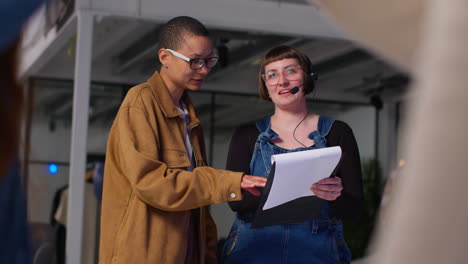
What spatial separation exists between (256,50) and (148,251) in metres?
7.76

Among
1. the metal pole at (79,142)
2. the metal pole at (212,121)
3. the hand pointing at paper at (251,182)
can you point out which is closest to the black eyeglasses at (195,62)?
the hand pointing at paper at (251,182)

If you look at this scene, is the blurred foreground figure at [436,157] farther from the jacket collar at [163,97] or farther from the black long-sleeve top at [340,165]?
the black long-sleeve top at [340,165]

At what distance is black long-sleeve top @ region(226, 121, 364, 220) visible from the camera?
234cm

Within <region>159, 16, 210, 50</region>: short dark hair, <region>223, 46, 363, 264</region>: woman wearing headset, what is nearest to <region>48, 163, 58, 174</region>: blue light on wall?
<region>223, 46, 363, 264</region>: woman wearing headset

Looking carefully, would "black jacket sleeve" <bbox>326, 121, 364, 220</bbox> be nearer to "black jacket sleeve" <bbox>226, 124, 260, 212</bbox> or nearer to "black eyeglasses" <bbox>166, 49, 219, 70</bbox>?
"black jacket sleeve" <bbox>226, 124, 260, 212</bbox>

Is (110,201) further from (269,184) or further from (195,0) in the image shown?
(195,0)

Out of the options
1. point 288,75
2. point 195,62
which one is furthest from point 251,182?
point 288,75

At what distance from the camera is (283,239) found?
2332 mm

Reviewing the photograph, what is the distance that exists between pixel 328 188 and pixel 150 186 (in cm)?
60

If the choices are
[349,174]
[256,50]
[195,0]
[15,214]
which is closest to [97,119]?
[256,50]

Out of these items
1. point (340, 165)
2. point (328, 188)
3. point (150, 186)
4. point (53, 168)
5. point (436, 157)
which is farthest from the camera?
point (53, 168)

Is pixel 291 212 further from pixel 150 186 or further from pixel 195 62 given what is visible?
pixel 195 62

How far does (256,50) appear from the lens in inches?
378

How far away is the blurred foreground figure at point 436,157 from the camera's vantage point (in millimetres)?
355
